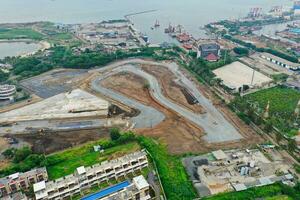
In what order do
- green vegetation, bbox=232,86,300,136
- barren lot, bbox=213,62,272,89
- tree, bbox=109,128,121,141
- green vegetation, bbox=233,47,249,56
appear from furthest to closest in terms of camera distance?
green vegetation, bbox=233,47,249,56
barren lot, bbox=213,62,272,89
green vegetation, bbox=232,86,300,136
tree, bbox=109,128,121,141

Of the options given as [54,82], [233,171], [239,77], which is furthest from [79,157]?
[239,77]

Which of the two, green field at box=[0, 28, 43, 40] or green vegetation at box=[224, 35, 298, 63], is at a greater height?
green field at box=[0, 28, 43, 40]

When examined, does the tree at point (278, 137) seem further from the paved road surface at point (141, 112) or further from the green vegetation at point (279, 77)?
the green vegetation at point (279, 77)

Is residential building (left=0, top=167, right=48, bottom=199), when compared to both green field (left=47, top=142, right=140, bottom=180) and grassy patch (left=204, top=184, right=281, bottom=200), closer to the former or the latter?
green field (left=47, top=142, right=140, bottom=180)

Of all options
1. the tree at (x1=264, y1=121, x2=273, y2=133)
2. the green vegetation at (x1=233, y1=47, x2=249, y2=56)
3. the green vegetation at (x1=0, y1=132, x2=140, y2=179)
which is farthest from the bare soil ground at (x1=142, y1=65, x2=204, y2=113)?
the green vegetation at (x1=233, y1=47, x2=249, y2=56)

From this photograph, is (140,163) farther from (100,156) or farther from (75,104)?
(75,104)

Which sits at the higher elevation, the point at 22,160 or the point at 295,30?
the point at 295,30

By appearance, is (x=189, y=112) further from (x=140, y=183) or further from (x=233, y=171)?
(x=140, y=183)
